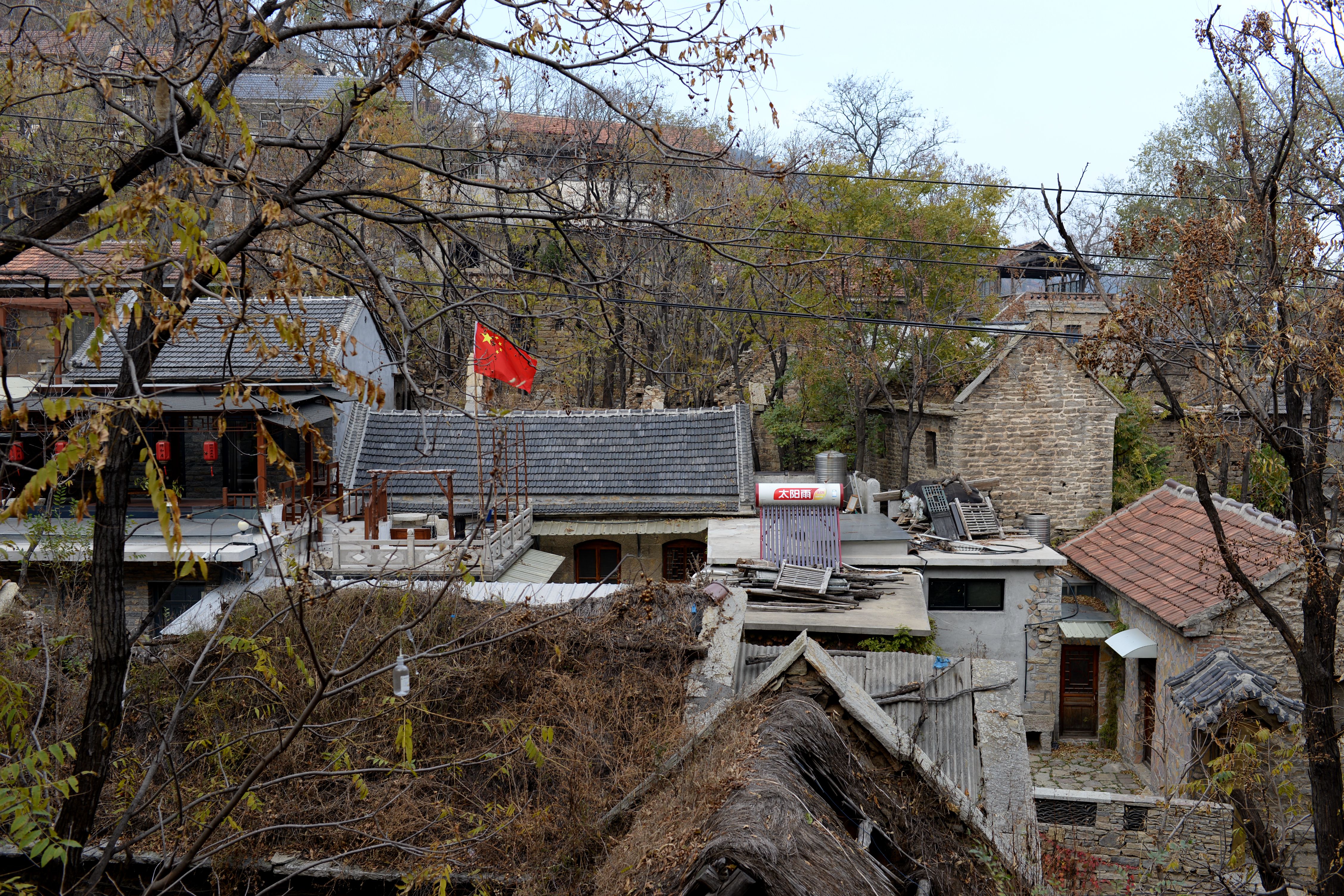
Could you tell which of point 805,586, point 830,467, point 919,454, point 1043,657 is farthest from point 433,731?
point 919,454

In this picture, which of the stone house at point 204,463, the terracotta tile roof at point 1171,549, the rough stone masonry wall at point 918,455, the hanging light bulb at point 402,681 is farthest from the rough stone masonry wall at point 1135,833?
the rough stone masonry wall at point 918,455

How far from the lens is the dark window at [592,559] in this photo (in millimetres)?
19875

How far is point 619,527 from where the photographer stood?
63.2 feet

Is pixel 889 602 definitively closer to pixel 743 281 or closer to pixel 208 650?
pixel 208 650

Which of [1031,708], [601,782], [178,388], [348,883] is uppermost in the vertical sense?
[178,388]

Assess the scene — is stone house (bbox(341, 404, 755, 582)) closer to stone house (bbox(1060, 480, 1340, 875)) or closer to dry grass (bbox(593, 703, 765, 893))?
stone house (bbox(1060, 480, 1340, 875))

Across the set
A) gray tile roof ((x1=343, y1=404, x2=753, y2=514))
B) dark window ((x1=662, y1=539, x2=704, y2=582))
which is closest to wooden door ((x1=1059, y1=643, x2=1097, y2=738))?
gray tile roof ((x1=343, y1=404, x2=753, y2=514))

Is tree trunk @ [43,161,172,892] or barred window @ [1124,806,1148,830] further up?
tree trunk @ [43,161,172,892]

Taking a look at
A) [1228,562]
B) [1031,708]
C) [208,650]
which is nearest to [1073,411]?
[1031,708]

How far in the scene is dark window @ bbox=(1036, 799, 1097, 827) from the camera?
37.9ft

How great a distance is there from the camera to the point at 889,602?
13.7m

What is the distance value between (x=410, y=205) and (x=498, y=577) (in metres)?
11.3

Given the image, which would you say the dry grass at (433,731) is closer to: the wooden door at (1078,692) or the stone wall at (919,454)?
the wooden door at (1078,692)

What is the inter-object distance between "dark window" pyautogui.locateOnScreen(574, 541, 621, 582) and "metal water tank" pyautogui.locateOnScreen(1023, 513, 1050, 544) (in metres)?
9.38
